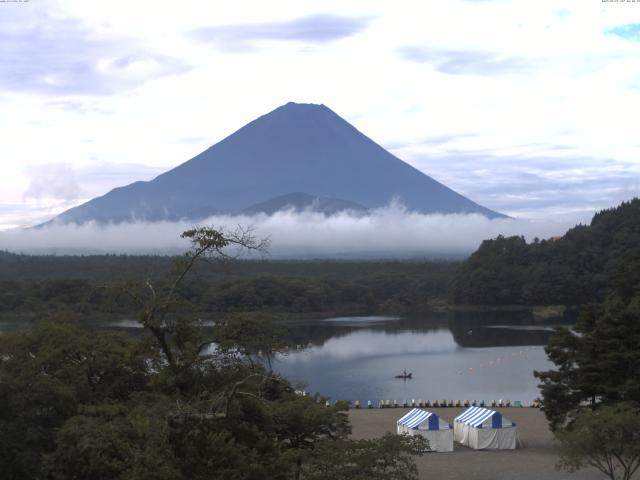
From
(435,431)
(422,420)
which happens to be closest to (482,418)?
(435,431)

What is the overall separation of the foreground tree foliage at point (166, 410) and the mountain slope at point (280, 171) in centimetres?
17153

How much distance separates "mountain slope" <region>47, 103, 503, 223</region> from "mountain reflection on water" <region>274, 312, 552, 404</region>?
443 feet

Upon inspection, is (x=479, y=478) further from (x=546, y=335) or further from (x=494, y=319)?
(x=494, y=319)

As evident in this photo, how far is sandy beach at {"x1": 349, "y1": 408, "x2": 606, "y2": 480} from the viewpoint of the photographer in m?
14.3

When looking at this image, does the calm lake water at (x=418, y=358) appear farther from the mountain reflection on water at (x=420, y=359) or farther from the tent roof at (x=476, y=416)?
the tent roof at (x=476, y=416)

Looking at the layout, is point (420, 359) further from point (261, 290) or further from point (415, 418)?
point (261, 290)

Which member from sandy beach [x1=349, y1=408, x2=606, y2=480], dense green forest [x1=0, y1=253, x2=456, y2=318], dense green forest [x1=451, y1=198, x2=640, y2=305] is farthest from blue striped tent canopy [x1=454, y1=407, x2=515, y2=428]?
dense green forest [x1=451, y1=198, x2=640, y2=305]

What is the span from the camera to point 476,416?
17250mm

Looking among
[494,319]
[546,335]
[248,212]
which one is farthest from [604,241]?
[248,212]

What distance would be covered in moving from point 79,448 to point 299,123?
183 meters

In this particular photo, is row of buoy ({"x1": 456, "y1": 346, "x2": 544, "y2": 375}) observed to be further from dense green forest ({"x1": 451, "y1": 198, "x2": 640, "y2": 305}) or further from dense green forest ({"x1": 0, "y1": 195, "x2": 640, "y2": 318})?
dense green forest ({"x1": 451, "y1": 198, "x2": 640, "y2": 305})

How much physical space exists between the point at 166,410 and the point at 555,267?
5612cm

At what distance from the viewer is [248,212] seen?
17525 cm

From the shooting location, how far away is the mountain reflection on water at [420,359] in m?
27.1
